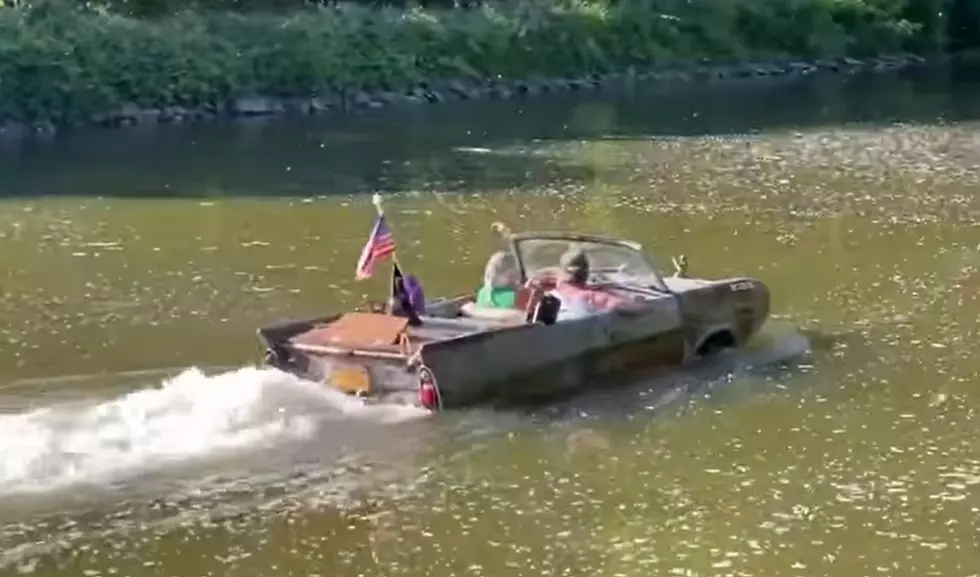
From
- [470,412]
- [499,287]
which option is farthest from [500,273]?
[470,412]

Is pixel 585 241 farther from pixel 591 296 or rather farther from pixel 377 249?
pixel 377 249

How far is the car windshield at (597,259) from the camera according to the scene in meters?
14.8

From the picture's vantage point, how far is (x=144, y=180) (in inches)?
1037

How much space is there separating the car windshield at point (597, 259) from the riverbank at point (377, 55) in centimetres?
1982

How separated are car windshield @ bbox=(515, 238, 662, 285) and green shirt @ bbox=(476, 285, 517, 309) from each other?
23.1 inches

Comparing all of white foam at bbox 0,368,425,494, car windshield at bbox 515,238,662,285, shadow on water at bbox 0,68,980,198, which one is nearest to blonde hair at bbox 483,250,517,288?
car windshield at bbox 515,238,662,285

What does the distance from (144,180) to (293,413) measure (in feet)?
48.2

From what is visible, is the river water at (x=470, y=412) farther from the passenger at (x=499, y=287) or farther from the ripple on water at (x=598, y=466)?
the passenger at (x=499, y=287)

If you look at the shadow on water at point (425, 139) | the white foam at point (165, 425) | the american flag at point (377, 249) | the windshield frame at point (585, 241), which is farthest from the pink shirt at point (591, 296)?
the shadow on water at point (425, 139)

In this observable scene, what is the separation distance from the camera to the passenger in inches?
559

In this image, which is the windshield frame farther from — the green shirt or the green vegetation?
the green vegetation

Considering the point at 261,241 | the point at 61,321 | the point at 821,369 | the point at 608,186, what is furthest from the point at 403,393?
the point at 608,186

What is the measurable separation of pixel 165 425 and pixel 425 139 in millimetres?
20515

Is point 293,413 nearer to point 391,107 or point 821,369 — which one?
point 821,369
